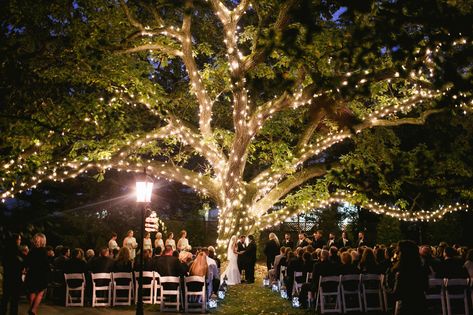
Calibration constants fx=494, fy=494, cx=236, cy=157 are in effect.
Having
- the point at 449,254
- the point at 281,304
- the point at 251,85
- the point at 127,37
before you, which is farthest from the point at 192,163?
the point at 251,85

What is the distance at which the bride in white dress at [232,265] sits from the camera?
48.9ft

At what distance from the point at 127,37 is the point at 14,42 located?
3.55m

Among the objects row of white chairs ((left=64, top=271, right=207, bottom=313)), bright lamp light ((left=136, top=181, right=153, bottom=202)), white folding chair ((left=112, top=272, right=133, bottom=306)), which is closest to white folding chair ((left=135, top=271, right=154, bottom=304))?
row of white chairs ((left=64, top=271, right=207, bottom=313))

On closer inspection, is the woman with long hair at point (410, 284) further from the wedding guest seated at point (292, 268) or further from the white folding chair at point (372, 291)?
the wedding guest seated at point (292, 268)

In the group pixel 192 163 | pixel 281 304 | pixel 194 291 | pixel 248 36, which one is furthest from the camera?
pixel 192 163

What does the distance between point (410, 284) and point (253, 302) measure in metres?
5.68

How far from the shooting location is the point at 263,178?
16.3m

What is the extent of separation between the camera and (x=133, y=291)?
35.9 ft

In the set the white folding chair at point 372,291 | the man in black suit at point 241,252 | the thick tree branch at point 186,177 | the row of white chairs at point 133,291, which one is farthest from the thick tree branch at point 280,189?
the white folding chair at point 372,291

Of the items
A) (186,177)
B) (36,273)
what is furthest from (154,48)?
(36,273)

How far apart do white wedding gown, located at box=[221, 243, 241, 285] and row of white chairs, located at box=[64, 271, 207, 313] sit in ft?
12.0

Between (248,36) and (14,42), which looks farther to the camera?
(248,36)

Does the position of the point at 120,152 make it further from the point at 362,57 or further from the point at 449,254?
the point at 362,57

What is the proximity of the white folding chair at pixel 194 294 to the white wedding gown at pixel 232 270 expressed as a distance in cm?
429
